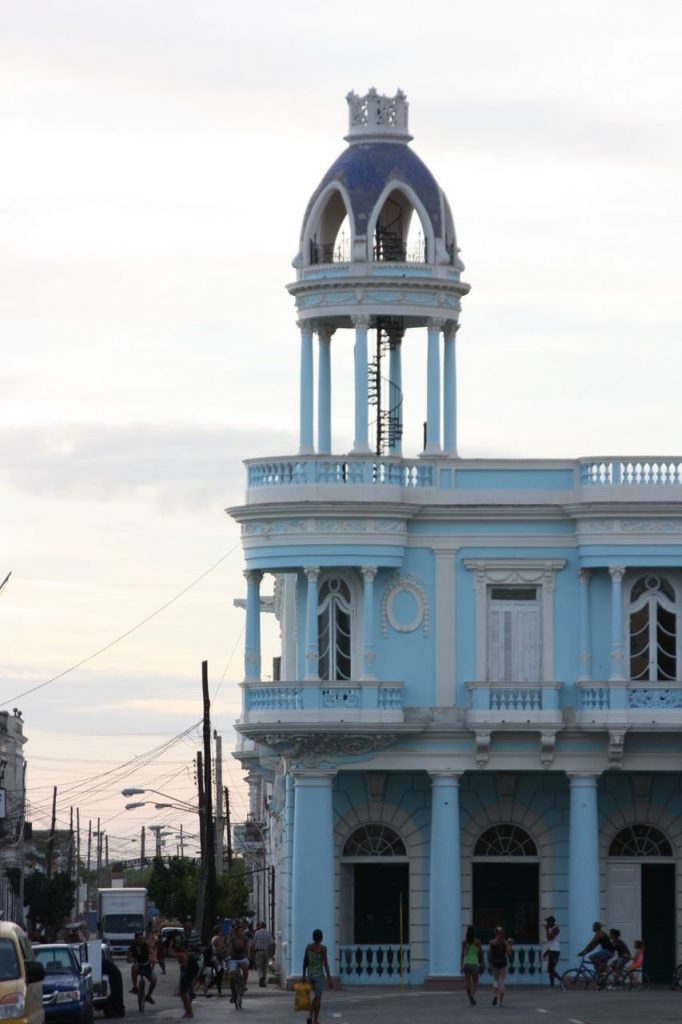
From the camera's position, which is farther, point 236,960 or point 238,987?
point 236,960

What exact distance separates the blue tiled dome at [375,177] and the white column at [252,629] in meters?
7.71

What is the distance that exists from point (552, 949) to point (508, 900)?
228cm

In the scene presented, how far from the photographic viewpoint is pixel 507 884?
5278cm

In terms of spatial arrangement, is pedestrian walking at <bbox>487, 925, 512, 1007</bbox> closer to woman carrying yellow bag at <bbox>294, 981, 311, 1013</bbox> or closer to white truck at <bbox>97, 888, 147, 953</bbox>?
woman carrying yellow bag at <bbox>294, 981, 311, 1013</bbox>

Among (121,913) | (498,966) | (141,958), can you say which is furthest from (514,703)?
(121,913)

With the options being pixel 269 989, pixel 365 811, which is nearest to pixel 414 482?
pixel 365 811

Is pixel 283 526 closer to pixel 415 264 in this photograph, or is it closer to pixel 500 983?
pixel 415 264

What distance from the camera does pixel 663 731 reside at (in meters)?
51.4

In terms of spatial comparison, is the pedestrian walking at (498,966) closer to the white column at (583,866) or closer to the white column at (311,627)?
the white column at (583,866)

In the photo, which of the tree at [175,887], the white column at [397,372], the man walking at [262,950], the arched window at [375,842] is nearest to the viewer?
the arched window at [375,842]

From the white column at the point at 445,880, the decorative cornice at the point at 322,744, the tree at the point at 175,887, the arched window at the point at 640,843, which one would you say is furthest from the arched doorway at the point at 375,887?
the tree at the point at 175,887

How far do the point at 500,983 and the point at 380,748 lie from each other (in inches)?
313

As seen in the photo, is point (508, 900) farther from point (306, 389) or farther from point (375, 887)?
point (306, 389)

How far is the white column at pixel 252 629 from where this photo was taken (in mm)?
52938
